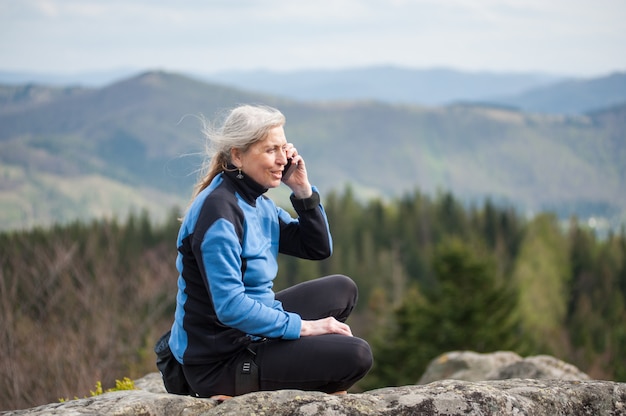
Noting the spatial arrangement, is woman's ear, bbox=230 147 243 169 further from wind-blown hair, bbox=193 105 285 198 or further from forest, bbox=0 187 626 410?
forest, bbox=0 187 626 410

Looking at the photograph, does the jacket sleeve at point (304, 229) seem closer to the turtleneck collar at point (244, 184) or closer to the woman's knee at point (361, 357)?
the turtleneck collar at point (244, 184)

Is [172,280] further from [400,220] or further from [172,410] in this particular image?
[400,220]

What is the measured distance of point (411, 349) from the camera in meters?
34.1

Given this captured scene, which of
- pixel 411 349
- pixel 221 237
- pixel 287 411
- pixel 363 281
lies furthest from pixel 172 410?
pixel 363 281

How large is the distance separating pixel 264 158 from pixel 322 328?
4.52 feet

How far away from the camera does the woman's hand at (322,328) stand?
5328mm

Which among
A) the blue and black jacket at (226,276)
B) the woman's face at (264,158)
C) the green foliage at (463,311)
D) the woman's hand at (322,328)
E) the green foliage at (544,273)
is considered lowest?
the green foliage at (544,273)

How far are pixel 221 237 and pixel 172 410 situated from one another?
4.09ft

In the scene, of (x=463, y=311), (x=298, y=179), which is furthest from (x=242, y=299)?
(x=463, y=311)

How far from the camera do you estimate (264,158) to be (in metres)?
5.39

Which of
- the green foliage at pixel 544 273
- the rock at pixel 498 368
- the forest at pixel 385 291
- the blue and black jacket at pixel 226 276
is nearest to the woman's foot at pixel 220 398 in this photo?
the blue and black jacket at pixel 226 276

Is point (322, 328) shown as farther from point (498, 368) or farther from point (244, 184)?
point (498, 368)

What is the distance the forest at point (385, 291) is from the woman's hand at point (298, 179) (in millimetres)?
10348

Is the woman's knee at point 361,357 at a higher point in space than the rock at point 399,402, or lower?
higher
